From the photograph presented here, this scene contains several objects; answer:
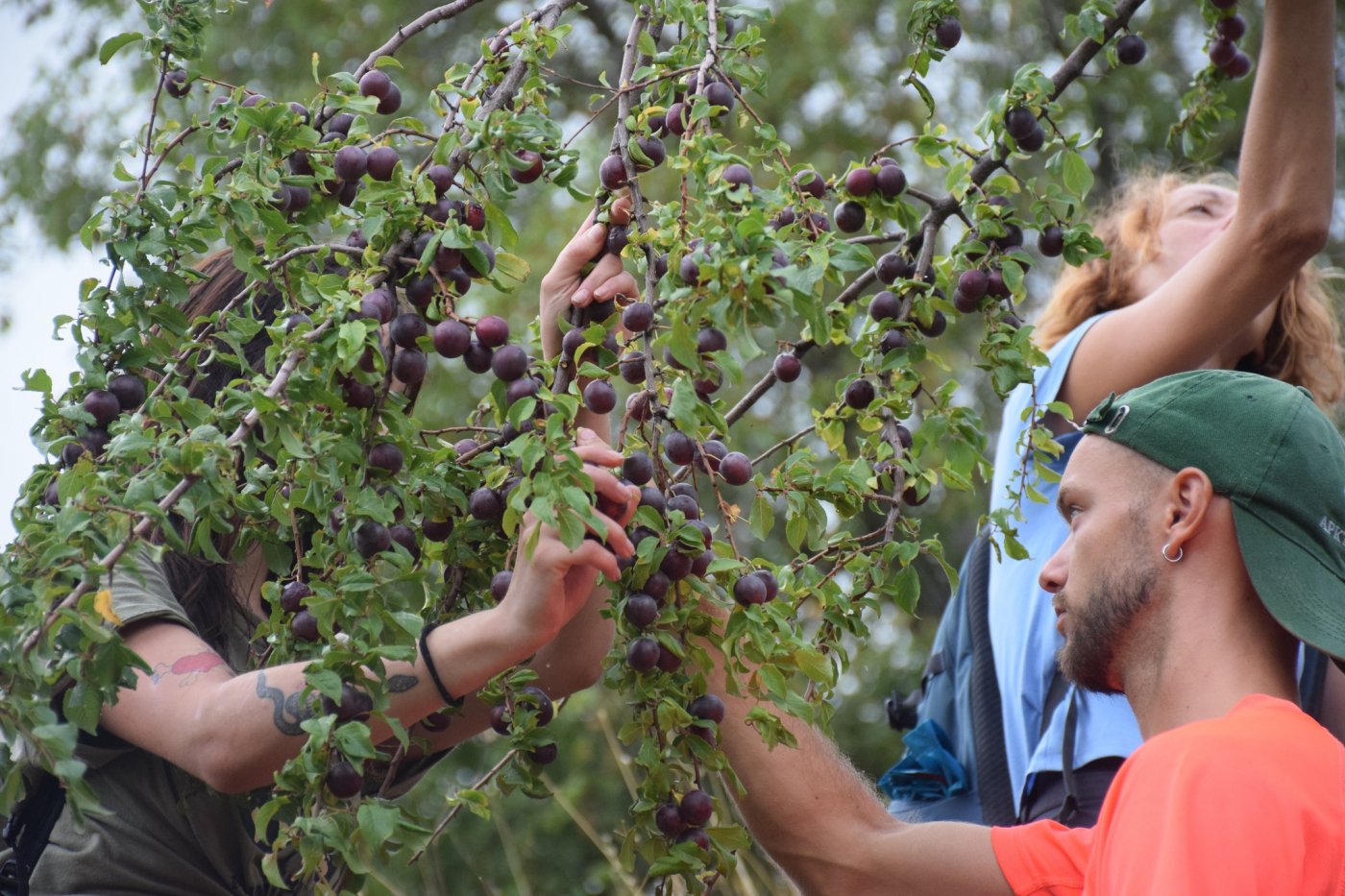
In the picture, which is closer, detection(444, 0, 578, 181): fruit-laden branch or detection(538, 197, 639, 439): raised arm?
detection(444, 0, 578, 181): fruit-laden branch

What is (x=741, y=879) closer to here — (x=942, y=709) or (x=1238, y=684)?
(x=942, y=709)

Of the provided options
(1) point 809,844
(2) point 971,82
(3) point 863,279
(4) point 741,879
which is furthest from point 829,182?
(2) point 971,82

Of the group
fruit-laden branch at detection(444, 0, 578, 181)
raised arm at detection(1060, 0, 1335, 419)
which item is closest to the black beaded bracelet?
fruit-laden branch at detection(444, 0, 578, 181)

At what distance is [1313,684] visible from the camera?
7.38 ft

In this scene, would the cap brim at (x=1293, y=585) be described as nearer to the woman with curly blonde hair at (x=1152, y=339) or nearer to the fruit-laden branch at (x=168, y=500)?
the woman with curly blonde hair at (x=1152, y=339)

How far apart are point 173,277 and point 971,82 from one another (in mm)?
5959

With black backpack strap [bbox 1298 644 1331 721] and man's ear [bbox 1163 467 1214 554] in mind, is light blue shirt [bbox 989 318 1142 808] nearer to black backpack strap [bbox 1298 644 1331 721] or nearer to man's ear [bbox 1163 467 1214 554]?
black backpack strap [bbox 1298 644 1331 721]

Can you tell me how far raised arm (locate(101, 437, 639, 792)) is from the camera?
5.22ft

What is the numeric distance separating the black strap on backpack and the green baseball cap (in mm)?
1442

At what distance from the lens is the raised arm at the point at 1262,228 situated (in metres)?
2.19

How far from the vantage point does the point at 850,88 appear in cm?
733

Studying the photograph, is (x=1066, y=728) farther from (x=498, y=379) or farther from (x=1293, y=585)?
(x=498, y=379)

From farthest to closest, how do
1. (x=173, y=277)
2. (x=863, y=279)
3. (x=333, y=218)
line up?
(x=863, y=279) → (x=333, y=218) → (x=173, y=277)

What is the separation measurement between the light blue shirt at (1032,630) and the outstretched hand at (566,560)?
3.17 feet
